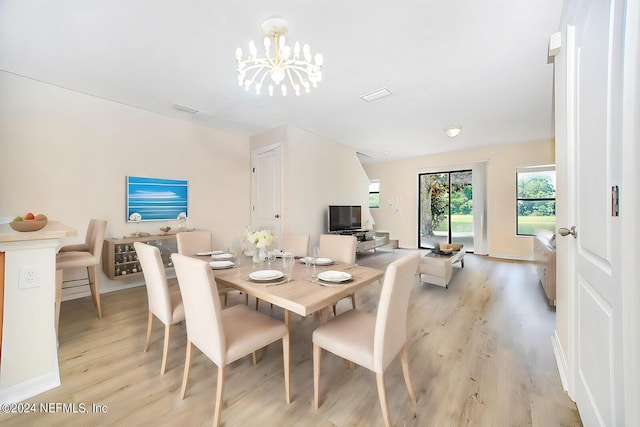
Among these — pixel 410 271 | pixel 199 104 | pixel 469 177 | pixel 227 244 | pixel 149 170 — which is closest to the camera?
pixel 410 271

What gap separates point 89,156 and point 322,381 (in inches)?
152

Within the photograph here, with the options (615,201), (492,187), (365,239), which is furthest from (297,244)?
(492,187)

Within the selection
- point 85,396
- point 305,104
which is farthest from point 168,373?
point 305,104

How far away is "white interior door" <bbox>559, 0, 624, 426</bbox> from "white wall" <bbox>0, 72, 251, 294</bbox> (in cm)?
453

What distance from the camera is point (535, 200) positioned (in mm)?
5363

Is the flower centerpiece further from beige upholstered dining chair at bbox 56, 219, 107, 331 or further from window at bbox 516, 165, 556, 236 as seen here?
window at bbox 516, 165, 556, 236

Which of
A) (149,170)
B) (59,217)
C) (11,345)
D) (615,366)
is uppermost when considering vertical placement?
(149,170)

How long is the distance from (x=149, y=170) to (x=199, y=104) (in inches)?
50.0

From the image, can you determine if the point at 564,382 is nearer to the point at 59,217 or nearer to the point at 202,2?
the point at 202,2

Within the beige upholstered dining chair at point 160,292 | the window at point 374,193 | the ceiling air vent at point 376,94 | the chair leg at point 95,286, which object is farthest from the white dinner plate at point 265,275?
the window at point 374,193

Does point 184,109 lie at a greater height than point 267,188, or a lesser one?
greater

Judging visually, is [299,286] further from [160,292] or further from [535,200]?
[535,200]

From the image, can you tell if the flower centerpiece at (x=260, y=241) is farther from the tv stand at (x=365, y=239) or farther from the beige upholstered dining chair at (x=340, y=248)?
the tv stand at (x=365, y=239)

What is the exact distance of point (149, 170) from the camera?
3.64m
